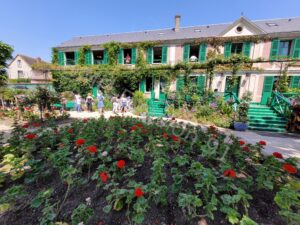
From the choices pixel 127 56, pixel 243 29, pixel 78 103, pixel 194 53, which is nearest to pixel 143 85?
pixel 127 56

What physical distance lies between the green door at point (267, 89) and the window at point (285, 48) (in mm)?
2147

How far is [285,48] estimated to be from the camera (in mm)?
10773

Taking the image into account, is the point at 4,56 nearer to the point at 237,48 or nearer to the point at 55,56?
the point at 55,56

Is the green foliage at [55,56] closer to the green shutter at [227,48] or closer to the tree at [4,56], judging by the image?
the tree at [4,56]

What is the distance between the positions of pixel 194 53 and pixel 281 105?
7.54m

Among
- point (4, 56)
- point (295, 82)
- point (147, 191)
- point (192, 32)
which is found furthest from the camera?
point (192, 32)

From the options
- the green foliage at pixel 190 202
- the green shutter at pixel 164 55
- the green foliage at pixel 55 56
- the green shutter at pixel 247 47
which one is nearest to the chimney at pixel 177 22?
the green shutter at pixel 164 55

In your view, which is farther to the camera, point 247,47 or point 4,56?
point 247,47

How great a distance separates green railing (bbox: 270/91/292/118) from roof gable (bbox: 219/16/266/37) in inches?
213

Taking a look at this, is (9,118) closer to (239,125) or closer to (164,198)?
(164,198)

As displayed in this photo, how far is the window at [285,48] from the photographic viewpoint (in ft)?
34.9

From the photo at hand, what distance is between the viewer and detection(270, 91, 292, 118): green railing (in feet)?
24.3

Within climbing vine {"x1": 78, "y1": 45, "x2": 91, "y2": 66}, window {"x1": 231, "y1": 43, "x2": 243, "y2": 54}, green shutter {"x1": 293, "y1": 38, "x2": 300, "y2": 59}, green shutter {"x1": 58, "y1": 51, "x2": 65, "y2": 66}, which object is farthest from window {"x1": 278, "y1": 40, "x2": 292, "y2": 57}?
green shutter {"x1": 58, "y1": 51, "x2": 65, "y2": 66}

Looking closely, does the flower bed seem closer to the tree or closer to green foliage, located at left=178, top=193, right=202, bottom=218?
green foliage, located at left=178, top=193, right=202, bottom=218
